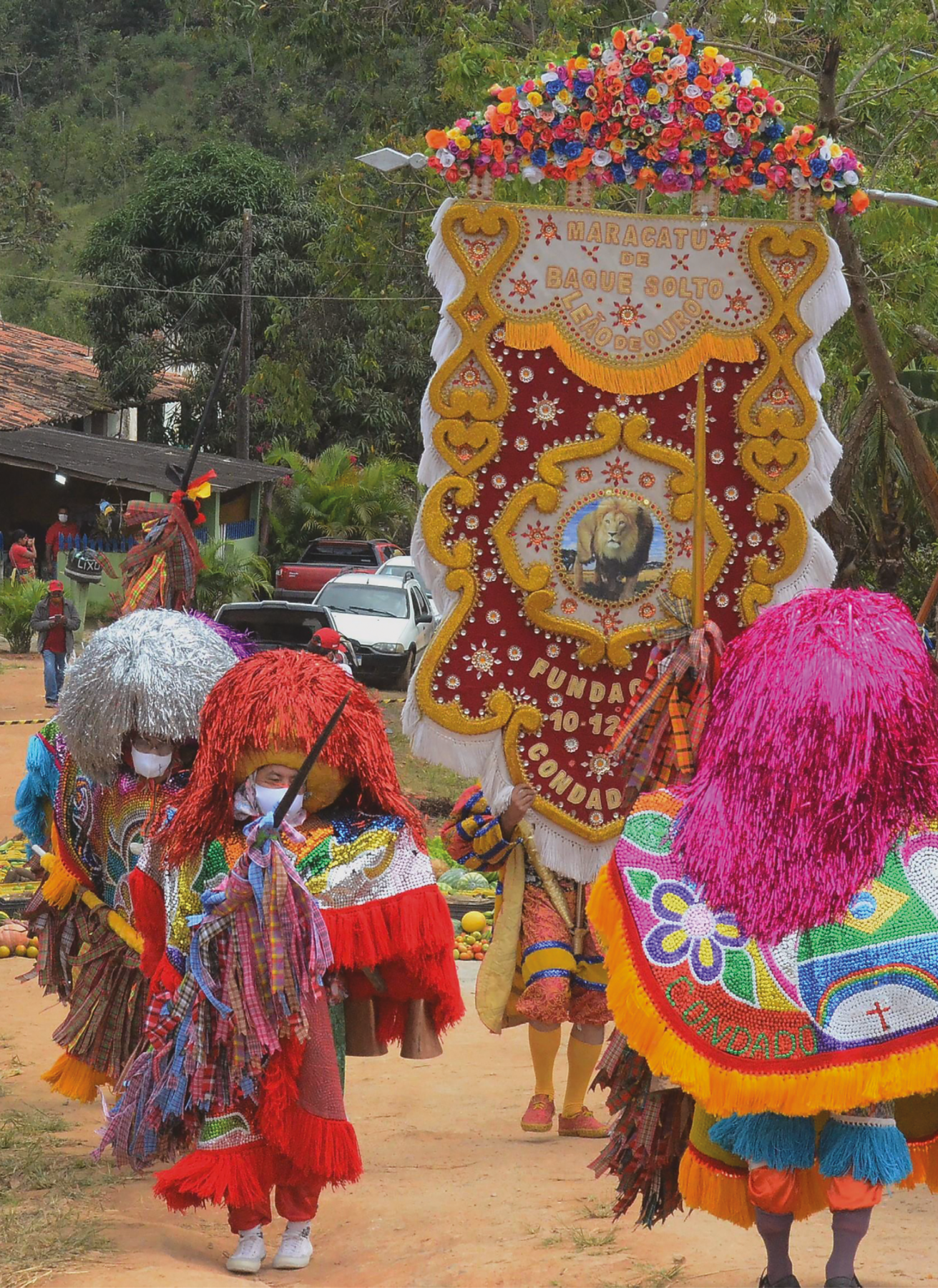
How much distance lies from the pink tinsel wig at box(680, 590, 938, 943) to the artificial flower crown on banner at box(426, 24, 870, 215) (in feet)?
9.25

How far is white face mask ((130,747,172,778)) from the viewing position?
18.9 feet

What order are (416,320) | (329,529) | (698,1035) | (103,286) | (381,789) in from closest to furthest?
(698,1035)
(381,789)
(416,320)
(329,529)
(103,286)

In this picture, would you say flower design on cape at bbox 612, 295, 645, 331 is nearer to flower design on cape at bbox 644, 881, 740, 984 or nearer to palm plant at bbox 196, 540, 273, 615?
flower design on cape at bbox 644, 881, 740, 984

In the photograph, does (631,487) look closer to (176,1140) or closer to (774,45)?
(176,1140)

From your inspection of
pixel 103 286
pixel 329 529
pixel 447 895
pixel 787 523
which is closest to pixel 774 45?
pixel 447 895

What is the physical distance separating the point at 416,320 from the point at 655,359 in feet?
45.8

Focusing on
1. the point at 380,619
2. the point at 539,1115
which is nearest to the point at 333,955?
the point at 539,1115

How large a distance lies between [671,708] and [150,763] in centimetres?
179

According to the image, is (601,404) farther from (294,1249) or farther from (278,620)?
(278,620)

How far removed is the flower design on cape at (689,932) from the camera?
400 centimetres

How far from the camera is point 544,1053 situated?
21.2ft

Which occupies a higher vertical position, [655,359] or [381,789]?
[655,359]

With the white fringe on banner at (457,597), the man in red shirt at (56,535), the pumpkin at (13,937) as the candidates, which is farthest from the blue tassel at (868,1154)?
the man in red shirt at (56,535)

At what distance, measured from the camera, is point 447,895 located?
10586 millimetres
